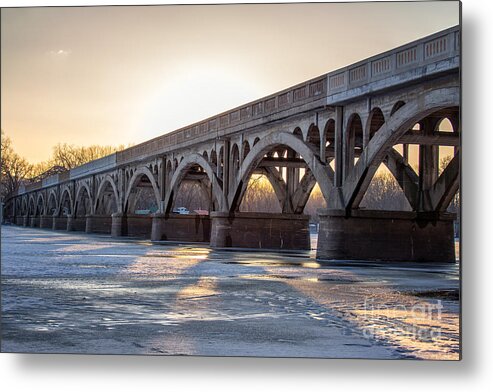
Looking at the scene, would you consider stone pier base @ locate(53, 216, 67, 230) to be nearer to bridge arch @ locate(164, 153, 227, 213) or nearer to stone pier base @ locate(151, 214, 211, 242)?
stone pier base @ locate(151, 214, 211, 242)

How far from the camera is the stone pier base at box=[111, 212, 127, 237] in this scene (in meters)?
65.4

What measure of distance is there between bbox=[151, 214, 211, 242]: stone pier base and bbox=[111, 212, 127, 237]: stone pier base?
5.91 meters

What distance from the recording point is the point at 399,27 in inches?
594

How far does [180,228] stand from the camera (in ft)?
195

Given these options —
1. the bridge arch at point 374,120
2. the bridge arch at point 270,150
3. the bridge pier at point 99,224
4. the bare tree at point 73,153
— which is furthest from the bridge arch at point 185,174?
the bare tree at point 73,153

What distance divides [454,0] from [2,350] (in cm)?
906

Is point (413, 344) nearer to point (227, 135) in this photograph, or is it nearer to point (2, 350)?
point (2, 350)

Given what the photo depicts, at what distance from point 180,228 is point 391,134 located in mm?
33489

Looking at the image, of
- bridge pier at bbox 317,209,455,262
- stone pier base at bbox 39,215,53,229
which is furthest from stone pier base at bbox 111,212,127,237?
bridge pier at bbox 317,209,455,262

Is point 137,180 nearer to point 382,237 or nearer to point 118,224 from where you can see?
point 118,224

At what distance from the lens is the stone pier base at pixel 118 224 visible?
6544 centimetres

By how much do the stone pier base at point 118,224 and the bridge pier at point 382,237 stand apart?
3700 centimetres

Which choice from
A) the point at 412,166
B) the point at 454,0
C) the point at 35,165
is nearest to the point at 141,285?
the point at 35,165

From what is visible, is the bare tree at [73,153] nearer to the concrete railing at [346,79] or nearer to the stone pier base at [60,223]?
the concrete railing at [346,79]
